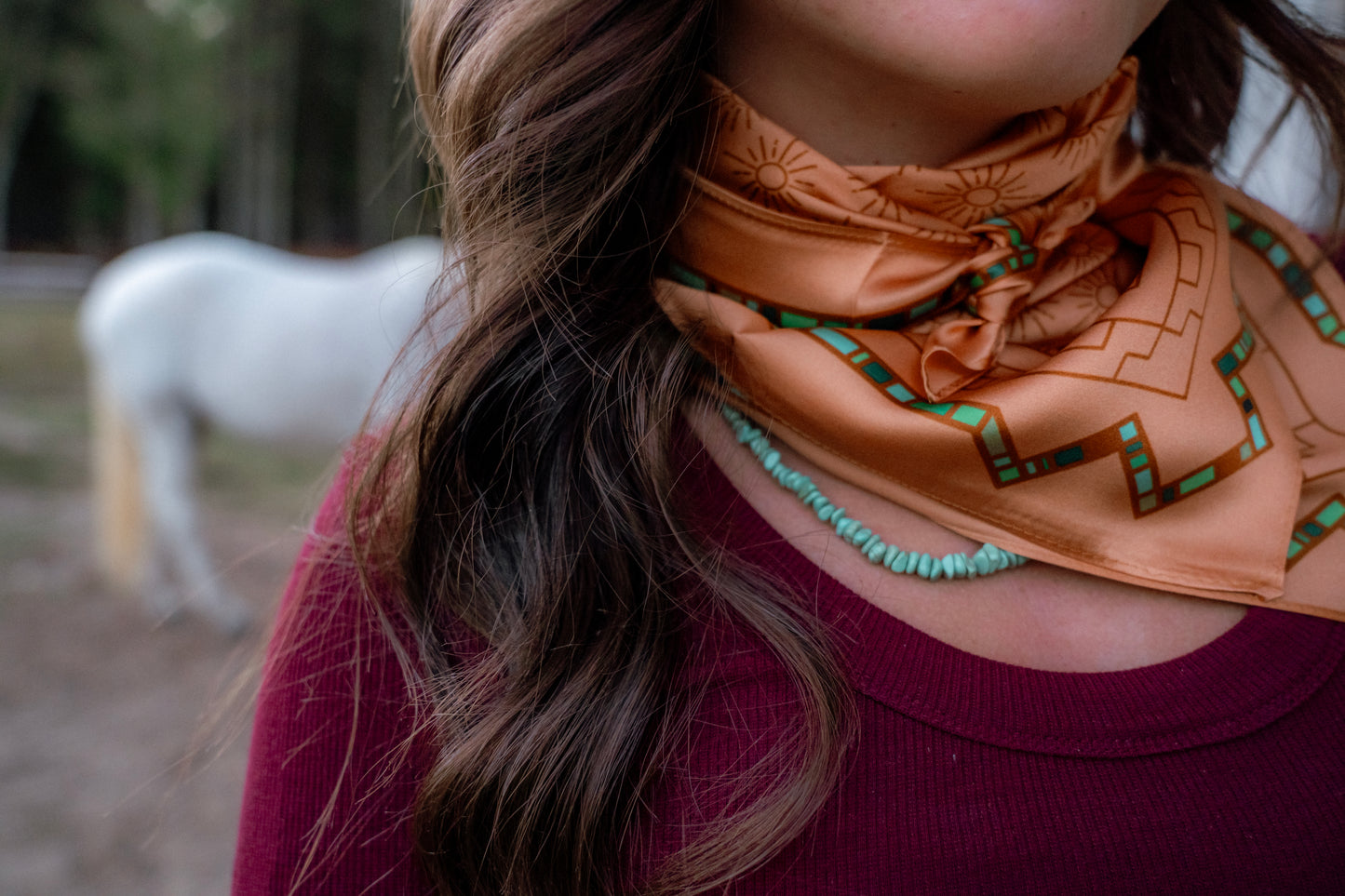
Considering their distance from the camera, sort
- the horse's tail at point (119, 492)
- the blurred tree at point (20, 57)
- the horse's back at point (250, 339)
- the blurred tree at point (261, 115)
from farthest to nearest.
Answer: the blurred tree at point (261, 115) < the blurred tree at point (20, 57) < the horse's tail at point (119, 492) < the horse's back at point (250, 339)

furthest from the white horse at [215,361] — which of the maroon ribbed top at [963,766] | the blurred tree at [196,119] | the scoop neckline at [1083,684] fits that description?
the blurred tree at [196,119]

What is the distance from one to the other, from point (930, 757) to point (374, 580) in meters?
0.49

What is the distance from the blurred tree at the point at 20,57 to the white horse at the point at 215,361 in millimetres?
13370

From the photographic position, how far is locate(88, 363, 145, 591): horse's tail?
4.06 metres

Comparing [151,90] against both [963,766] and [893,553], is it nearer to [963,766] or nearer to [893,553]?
[893,553]

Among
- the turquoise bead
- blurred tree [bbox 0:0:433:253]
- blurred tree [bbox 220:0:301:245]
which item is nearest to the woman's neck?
the turquoise bead

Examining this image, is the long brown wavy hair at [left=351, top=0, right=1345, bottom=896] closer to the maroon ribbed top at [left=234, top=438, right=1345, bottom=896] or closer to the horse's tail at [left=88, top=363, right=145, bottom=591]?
the maroon ribbed top at [left=234, top=438, right=1345, bottom=896]

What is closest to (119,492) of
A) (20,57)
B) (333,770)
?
(333,770)

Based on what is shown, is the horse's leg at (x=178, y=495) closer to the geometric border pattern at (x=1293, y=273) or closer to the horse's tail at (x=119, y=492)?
the horse's tail at (x=119, y=492)

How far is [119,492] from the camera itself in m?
4.11

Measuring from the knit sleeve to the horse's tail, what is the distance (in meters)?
3.73

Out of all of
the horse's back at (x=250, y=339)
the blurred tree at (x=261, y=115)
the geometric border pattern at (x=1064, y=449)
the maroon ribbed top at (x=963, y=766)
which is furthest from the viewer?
the blurred tree at (x=261, y=115)

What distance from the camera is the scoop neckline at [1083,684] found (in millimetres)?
761

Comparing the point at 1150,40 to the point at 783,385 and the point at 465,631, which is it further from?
the point at 465,631
